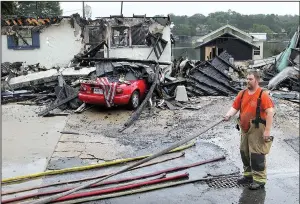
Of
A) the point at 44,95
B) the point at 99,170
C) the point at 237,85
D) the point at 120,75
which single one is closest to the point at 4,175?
the point at 99,170

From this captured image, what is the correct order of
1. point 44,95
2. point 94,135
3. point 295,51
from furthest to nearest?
1. point 295,51
2. point 44,95
3. point 94,135

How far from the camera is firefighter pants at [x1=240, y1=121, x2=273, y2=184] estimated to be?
5.59 meters

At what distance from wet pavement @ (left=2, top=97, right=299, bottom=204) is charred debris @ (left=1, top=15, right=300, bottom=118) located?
834 mm

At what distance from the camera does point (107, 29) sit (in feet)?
65.7

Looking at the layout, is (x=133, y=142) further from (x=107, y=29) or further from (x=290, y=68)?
(x=107, y=29)

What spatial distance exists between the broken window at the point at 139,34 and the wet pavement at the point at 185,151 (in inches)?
337

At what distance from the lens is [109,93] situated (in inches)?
452

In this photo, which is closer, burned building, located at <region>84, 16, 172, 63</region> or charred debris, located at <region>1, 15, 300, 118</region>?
charred debris, located at <region>1, 15, 300, 118</region>

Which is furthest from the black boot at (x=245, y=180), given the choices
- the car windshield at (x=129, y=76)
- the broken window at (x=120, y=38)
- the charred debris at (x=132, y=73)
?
the broken window at (x=120, y=38)

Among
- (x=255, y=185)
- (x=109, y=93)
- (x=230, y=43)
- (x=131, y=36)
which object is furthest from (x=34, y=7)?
(x=255, y=185)

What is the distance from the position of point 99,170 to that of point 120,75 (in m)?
6.22

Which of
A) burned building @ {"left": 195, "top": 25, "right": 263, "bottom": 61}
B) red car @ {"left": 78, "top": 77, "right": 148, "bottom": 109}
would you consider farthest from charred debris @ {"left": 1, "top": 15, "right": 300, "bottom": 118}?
burned building @ {"left": 195, "top": 25, "right": 263, "bottom": 61}

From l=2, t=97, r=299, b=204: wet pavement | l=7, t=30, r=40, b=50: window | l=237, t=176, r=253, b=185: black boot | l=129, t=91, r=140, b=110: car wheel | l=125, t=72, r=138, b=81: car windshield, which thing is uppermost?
l=7, t=30, r=40, b=50: window

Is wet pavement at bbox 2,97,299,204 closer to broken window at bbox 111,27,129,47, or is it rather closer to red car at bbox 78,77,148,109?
red car at bbox 78,77,148,109
